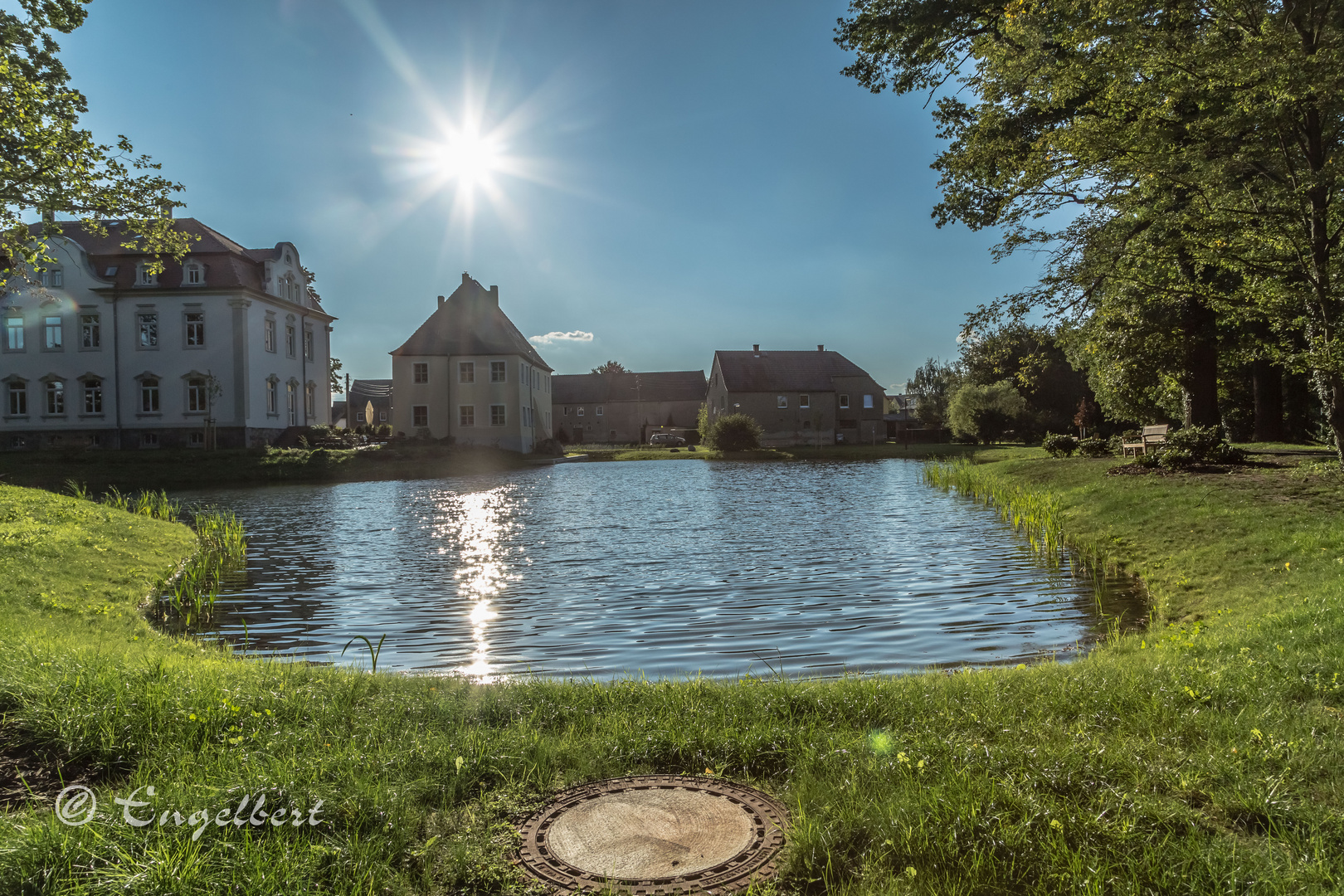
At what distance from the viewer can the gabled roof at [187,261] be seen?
135ft

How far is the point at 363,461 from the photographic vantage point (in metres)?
37.5

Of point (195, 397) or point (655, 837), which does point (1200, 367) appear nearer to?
point (655, 837)

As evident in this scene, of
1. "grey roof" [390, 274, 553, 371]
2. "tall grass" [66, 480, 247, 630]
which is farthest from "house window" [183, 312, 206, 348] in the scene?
"tall grass" [66, 480, 247, 630]

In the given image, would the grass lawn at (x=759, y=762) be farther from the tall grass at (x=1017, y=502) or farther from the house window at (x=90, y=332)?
the house window at (x=90, y=332)

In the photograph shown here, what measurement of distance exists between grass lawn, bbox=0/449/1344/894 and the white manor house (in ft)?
129

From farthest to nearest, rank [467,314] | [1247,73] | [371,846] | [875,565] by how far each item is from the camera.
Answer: [467,314] < [875,565] < [1247,73] < [371,846]

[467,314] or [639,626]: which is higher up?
[467,314]

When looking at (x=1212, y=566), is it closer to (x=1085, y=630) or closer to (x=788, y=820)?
(x=1085, y=630)

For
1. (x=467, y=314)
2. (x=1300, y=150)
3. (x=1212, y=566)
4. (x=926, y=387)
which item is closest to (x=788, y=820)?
(x=1212, y=566)

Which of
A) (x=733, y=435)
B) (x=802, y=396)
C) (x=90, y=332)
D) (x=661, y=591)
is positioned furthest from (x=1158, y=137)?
(x=802, y=396)

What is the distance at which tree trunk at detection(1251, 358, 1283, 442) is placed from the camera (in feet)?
89.4

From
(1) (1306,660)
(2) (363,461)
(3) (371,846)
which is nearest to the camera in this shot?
(3) (371,846)

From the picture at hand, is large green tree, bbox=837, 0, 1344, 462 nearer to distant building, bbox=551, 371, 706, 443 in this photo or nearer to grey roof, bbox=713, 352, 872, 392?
grey roof, bbox=713, 352, 872, 392

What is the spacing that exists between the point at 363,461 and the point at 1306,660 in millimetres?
36963
